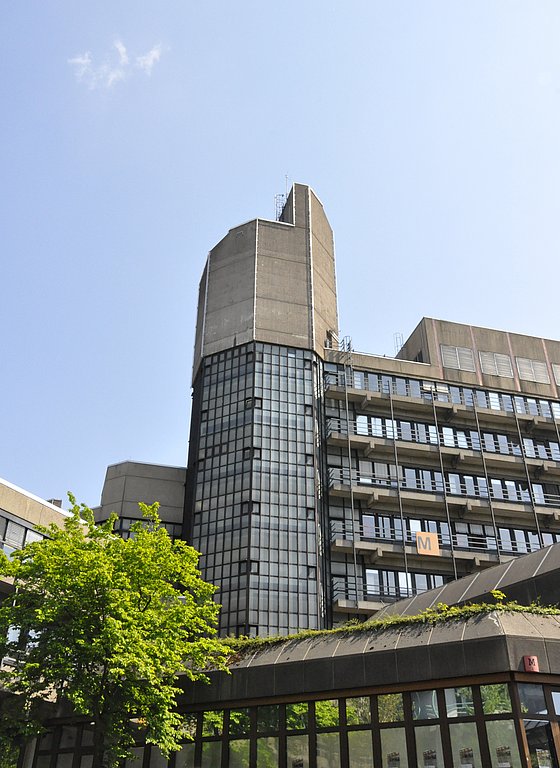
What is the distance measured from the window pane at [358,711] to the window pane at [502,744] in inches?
131

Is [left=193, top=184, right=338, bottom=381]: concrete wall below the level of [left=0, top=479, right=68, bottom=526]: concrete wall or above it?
above

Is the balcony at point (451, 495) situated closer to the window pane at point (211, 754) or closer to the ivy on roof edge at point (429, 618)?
the ivy on roof edge at point (429, 618)

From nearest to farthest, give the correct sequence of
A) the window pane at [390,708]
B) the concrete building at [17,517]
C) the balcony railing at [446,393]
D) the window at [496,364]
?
1. the window pane at [390,708]
2. the concrete building at [17,517]
3. the balcony railing at [446,393]
4. the window at [496,364]

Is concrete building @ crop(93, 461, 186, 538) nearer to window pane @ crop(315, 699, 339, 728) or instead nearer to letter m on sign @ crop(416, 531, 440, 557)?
letter m on sign @ crop(416, 531, 440, 557)

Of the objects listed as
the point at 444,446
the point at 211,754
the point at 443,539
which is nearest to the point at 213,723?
the point at 211,754

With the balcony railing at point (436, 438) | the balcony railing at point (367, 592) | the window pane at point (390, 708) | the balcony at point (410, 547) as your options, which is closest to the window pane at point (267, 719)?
the window pane at point (390, 708)

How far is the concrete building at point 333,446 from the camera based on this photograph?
5394 cm

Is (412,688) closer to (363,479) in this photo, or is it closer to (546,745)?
(546,745)

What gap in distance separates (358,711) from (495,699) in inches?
150

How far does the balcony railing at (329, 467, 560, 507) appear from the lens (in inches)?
2343

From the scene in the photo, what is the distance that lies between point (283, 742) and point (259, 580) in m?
31.6

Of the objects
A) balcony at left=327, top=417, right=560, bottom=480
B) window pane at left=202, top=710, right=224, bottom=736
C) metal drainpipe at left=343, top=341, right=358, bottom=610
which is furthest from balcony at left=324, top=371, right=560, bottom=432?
window pane at left=202, top=710, right=224, bottom=736

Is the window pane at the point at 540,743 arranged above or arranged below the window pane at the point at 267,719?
below

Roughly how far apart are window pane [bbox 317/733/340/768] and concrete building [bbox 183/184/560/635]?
3069 centimetres
